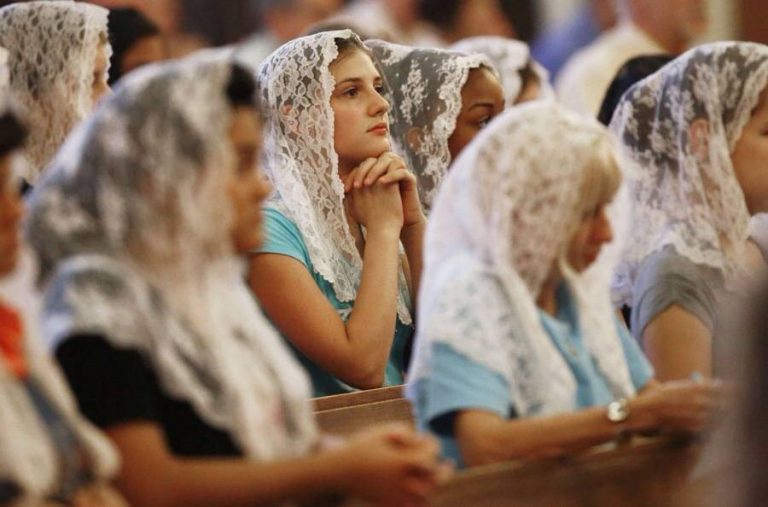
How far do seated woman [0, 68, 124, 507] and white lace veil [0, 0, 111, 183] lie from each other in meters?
1.78

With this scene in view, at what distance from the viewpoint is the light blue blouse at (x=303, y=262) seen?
3674 millimetres

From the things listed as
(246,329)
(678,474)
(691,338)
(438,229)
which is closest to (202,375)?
(246,329)

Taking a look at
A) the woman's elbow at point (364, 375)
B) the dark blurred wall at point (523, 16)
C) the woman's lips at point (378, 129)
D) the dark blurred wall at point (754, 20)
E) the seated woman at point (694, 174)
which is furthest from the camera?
the dark blurred wall at point (754, 20)

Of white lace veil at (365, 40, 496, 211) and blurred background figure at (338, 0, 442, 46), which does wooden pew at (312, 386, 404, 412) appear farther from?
blurred background figure at (338, 0, 442, 46)

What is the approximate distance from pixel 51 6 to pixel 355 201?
1043 mm

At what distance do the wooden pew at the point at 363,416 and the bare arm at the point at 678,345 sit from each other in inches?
23.0

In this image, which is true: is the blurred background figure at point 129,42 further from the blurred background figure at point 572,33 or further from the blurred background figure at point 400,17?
the blurred background figure at point 572,33

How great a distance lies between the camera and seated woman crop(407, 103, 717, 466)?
102 inches

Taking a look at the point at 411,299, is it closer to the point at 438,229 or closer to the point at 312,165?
the point at 312,165

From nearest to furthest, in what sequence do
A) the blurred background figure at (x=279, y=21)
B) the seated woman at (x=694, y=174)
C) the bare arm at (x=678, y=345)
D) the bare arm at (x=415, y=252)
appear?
the bare arm at (x=678, y=345), the seated woman at (x=694, y=174), the bare arm at (x=415, y=252), the blurred background figure at (x=279, y=21)

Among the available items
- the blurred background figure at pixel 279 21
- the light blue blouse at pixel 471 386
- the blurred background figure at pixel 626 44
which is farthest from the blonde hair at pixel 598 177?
the blurred background figure at pixel 279 21

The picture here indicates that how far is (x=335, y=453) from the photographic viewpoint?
7.30ft

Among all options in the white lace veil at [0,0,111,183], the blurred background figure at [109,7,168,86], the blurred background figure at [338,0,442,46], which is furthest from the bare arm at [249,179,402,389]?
the blurred background figure at [338,0,442,46]

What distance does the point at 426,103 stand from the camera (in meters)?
4.46
